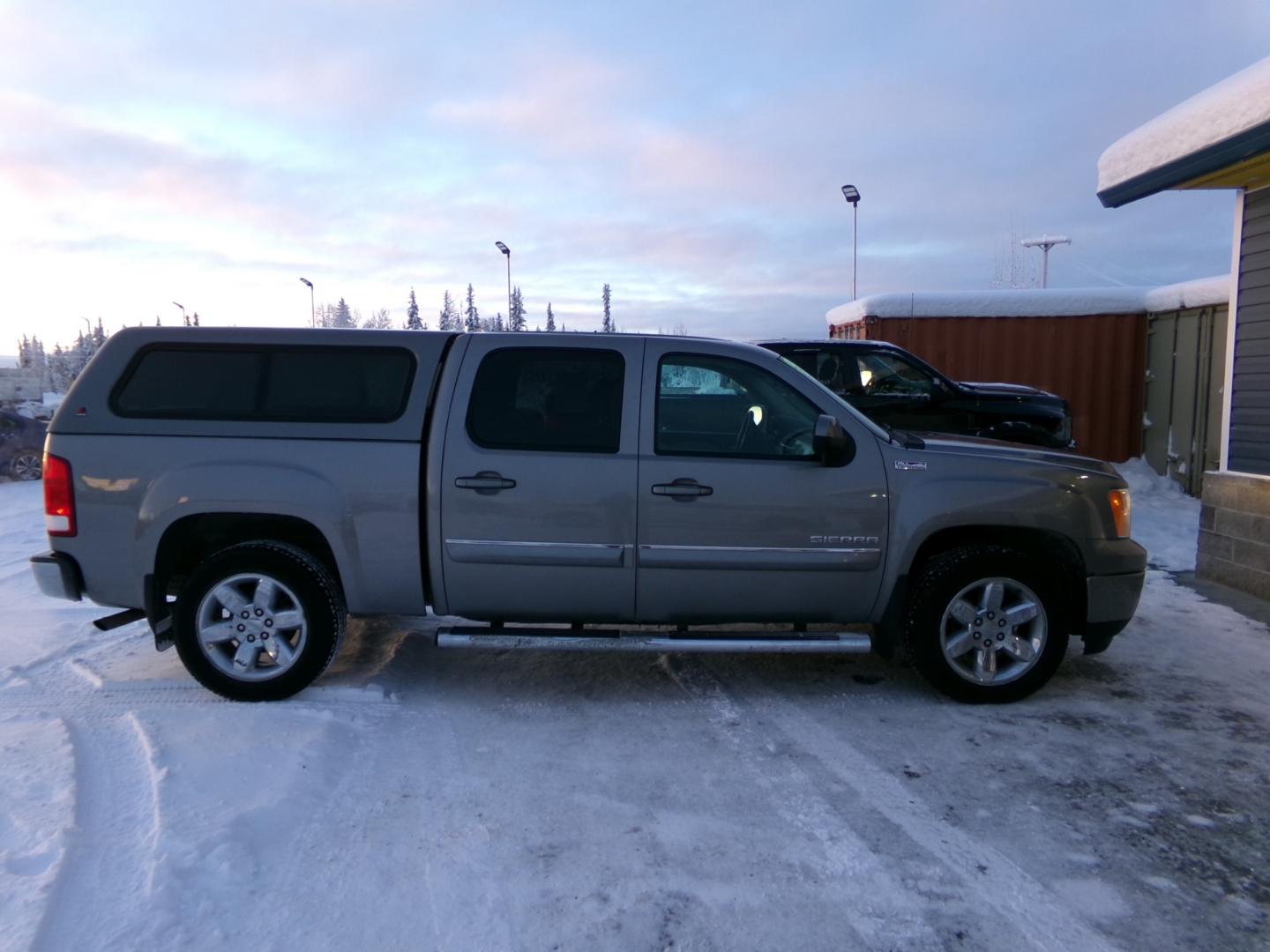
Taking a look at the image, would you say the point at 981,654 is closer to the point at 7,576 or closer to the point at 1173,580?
the point at 1173,580

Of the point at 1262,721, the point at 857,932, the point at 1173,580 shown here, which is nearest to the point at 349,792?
the point at 857,932

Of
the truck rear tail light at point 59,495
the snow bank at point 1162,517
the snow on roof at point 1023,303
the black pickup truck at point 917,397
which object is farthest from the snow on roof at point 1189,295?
the truck rear tail light at point 59,495

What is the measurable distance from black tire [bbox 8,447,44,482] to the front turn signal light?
15068mm

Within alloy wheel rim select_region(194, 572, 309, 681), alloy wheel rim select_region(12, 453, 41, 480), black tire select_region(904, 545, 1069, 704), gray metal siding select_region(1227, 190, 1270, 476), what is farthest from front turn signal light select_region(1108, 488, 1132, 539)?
alloy wheel rim select_region(12, 453, 41, 480)

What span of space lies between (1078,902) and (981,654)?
5.88ft

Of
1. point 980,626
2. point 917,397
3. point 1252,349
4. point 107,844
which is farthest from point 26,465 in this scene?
point 1252,349

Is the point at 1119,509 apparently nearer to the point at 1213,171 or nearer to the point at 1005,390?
the point at 1213,171

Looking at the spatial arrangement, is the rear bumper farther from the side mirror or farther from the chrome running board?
the side mirror

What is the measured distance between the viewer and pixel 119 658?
17.6 ft

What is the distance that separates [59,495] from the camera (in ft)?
14.9

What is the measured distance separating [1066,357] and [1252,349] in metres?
6.48

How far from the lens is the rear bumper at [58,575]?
179 inches

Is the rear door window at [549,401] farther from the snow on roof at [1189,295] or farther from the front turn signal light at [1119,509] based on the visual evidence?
the snow on roof at [1189,295]

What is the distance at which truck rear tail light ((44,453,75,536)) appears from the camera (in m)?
4.52
